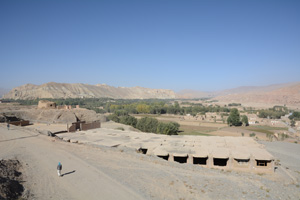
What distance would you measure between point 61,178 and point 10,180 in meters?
2.26

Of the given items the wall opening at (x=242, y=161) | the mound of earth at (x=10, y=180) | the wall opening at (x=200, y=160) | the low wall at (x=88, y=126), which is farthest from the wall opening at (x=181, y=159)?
the low wall at (x=88, y=126)

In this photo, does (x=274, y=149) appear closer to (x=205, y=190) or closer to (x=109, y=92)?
(x=205, y=190)

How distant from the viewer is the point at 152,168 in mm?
13109

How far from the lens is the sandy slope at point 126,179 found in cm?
976

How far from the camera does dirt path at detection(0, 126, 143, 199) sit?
9.39 metres

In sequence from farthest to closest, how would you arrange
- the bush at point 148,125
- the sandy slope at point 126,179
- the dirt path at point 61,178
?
1. the bush at point 148,125
2. the sandy slope at point 126,179
3. the dirt path at point 61,178

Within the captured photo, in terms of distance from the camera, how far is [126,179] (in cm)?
1120

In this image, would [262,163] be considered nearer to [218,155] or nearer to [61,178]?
[218,155]

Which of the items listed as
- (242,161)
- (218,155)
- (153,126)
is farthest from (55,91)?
(242,161)

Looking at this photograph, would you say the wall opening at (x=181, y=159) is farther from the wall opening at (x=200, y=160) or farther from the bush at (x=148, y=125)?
the bush at (x=148, y=125)

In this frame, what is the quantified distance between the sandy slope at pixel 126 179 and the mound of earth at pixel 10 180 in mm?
451

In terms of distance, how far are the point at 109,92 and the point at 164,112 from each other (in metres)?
110

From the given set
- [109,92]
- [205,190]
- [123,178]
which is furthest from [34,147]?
[109,92]

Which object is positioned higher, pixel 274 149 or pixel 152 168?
pixel 152 168
